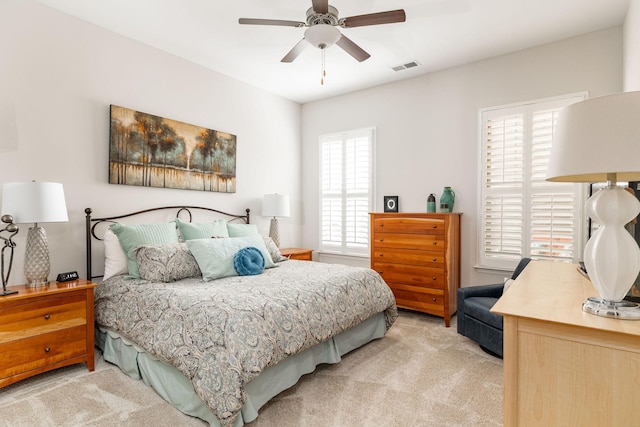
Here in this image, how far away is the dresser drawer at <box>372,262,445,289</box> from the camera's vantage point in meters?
3.71

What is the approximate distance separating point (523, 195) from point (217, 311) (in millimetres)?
3227

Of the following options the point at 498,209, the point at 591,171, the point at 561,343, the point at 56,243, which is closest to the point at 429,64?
the point at 498,209

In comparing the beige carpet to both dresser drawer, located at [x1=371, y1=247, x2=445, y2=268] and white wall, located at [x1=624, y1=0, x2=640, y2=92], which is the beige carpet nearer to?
dresser drawer, located at [x1=371, y1=247, x2=445, y2=268]

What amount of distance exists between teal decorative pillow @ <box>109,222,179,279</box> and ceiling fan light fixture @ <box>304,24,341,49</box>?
6.90 ft

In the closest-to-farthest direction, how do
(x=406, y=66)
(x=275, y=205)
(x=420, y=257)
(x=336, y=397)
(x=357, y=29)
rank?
(x=336, y=397) < (x=357, y=29) < (x=420, y=257) < (x=406, y=66) < (x=275, y=205)

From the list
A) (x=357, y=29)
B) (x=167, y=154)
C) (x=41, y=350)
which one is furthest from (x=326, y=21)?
(x=41, y=350)

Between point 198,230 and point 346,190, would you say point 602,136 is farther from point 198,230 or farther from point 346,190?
point 346,190

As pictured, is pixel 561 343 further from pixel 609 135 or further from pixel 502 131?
pixel 502 131

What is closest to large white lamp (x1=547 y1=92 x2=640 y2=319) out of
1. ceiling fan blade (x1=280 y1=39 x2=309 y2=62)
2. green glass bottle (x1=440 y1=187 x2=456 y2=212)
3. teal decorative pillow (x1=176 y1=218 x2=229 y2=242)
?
ceiling fan blade (x1=280 y1=39 x2=309 y2=62)

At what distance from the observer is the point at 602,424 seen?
3.54ft

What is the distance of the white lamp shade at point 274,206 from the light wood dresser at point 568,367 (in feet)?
11.1

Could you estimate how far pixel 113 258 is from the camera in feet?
9.71

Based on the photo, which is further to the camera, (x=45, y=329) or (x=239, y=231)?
(x=239, y=231)

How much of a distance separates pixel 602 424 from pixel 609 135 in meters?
0.91
